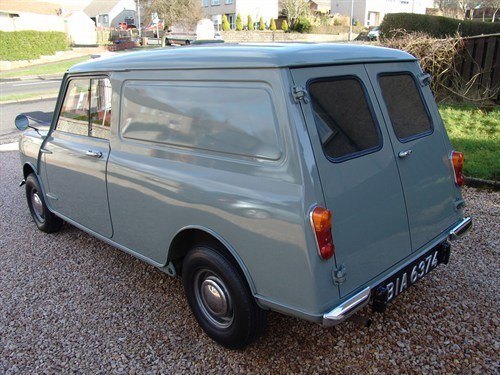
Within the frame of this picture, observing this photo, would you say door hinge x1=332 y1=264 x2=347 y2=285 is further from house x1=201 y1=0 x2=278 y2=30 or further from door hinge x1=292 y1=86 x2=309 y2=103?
house x1=201 y1=0 x2=278 y2=30

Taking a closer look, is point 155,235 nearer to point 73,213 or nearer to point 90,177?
point 90,177

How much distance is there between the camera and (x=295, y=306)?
2.37 metres

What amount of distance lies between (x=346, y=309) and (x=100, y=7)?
83025 mm

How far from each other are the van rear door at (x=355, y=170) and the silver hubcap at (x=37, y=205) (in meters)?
3.80

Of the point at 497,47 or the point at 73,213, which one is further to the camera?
the point at 497,47

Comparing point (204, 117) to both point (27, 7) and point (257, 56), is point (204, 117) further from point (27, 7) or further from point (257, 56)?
point (27, 7)

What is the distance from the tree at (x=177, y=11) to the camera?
136 feet

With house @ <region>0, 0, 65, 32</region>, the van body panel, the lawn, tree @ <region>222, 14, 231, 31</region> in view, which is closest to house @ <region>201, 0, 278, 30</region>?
tree @ <region>222, 14, 231, 31</region>

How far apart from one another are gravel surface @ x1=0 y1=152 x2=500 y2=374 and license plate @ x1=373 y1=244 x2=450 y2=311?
1.44 feet

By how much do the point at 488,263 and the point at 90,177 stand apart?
3604 mm

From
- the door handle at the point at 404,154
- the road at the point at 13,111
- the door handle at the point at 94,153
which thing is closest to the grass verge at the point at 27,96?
the road at the point at 13,111

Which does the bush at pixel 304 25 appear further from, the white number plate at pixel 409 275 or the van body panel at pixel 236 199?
the white number plate at pixel 409 275

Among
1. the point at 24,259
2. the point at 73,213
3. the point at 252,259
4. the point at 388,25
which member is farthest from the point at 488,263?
the point at 388,25

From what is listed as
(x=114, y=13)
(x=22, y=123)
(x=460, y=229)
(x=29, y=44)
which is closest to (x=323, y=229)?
(x=460, y=229)
